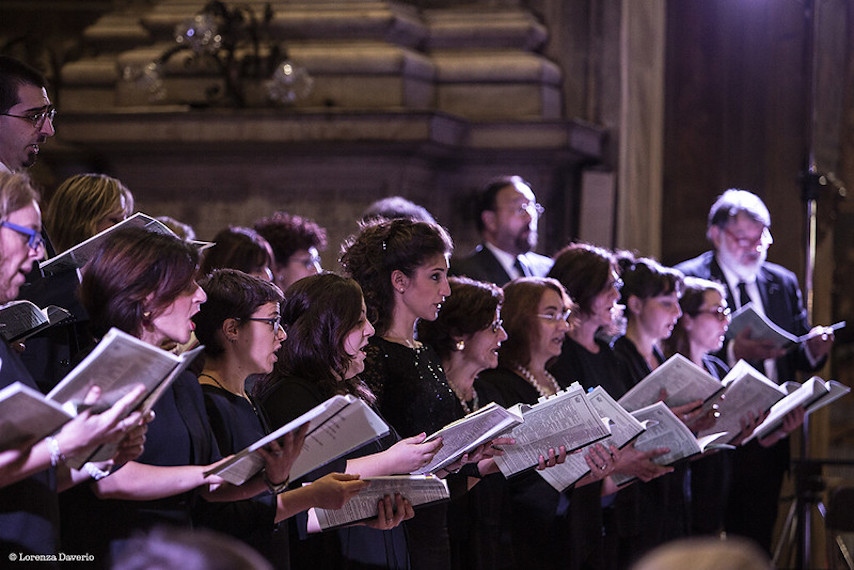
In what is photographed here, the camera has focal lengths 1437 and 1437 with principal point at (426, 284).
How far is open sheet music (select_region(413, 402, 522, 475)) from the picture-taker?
394 centimetres

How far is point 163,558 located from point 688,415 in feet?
12.3

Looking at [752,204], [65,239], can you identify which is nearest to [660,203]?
[752,204]

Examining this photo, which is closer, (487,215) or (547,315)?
(547,315)

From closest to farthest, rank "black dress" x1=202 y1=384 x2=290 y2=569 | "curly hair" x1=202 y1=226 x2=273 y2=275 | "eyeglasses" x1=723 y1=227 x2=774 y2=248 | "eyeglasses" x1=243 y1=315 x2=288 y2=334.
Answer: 1. "black dress" x1=202 y1=384 x2=290 y2=569
2. "eyeglasses" x1=243 y1=315 x2=288 y2=334
3. "curly hair" x1=202 y1=226 x2=273 y2=275
4. "eyeglasses" x1=723 y1=227 x2=774 y2=248

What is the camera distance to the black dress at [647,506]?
18.7 ft

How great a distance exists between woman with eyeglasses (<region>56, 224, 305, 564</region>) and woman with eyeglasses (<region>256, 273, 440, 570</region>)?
1.64ft

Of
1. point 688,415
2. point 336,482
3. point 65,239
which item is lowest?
point 688,415

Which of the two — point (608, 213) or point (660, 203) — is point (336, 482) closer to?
point (608, 213)

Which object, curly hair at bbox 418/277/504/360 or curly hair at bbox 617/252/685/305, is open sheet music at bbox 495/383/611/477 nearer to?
curly hair at bbox 418/277/504/360

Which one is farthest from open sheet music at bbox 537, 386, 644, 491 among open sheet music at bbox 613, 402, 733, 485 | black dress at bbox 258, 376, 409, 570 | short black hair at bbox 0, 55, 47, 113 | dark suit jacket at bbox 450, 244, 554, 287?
short black hair at bbox 0, 55, 47, 113

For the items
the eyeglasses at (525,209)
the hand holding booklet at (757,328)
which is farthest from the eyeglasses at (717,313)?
the eyeglasses at (525,209)

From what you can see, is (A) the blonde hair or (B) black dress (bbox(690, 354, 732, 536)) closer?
(A) the blonde hair

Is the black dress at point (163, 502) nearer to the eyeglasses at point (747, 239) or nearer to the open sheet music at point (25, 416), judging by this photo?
the open sheet music at point (25, 416)

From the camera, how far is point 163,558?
179cm
